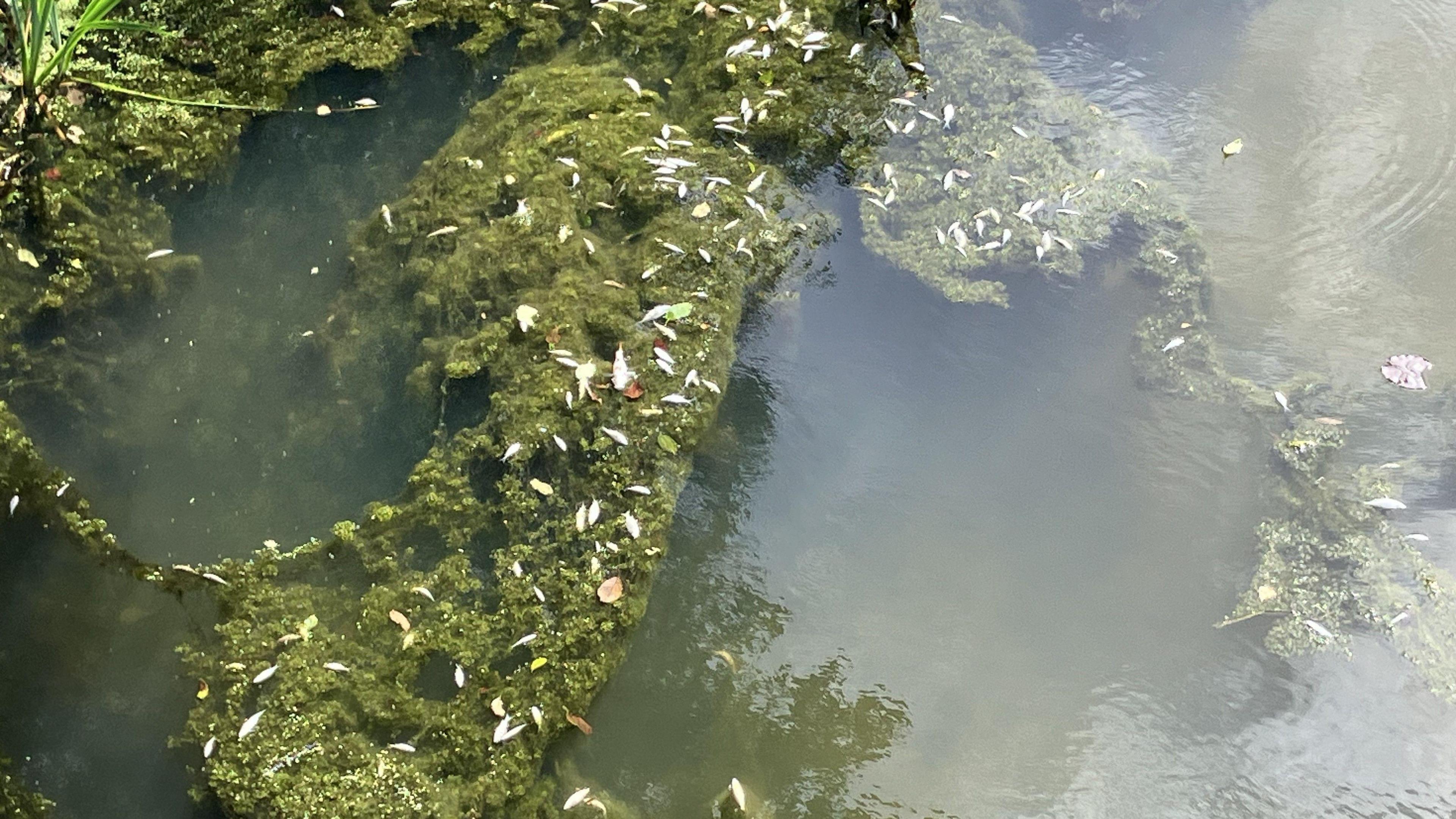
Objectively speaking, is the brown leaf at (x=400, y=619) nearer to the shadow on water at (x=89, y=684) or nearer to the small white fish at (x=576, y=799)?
the shadow on water at (x=89, y=684)

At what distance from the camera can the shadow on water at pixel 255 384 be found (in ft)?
8.97

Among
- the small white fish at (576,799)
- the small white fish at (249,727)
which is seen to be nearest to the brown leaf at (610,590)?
the small white fish at (576,799)

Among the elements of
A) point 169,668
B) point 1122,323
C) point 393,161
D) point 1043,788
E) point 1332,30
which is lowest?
point 1043,788

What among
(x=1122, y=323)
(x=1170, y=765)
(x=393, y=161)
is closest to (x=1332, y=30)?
(x=1122, y=323)

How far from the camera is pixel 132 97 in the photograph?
11.2 feet

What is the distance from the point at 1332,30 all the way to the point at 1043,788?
11.9 feet

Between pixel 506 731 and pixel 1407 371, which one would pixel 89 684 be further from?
pixel 1407 371

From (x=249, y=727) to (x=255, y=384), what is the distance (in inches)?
44.5

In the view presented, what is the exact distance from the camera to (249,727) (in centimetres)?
229

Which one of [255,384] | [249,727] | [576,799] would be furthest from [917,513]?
[255,384]

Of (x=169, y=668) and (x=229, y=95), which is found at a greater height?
(x=229, y=95)

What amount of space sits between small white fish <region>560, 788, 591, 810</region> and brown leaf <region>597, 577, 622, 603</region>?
478 millimetres

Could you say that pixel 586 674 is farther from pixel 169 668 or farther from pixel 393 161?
pixel 393 161

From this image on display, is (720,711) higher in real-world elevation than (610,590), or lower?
lower
